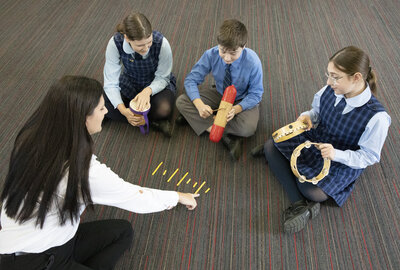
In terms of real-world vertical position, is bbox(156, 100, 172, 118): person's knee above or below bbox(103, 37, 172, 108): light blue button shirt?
below

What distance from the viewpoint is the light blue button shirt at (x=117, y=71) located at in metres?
1.55

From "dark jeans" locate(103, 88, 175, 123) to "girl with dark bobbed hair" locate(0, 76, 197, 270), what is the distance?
0.77m

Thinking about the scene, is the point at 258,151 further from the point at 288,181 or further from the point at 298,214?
the point at 298,214

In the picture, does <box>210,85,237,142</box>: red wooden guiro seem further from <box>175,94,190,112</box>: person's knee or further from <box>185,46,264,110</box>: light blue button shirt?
<box>175,94,190,112</box>: person's knee

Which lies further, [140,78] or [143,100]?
[140,78]

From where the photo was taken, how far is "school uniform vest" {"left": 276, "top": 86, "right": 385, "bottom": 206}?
Result: 1.19 metres

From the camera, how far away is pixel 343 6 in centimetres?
266

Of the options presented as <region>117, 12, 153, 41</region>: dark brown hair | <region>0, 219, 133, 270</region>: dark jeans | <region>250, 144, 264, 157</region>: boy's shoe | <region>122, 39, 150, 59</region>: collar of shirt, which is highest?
<region>117, 12, 153, 41</region>: dark brown hair

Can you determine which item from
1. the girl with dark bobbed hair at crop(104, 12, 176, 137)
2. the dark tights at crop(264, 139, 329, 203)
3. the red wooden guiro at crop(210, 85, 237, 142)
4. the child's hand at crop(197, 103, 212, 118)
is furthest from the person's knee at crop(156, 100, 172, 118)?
the dark tights at crop(264, 139, 329, 203)

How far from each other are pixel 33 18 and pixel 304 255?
2.74m

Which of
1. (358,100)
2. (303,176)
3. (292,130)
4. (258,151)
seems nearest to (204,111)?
(258,151)

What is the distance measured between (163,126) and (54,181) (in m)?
0.91

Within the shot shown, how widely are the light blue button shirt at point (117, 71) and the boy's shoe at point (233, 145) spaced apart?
0.47 meters

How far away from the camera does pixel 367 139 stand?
1.16 metres
